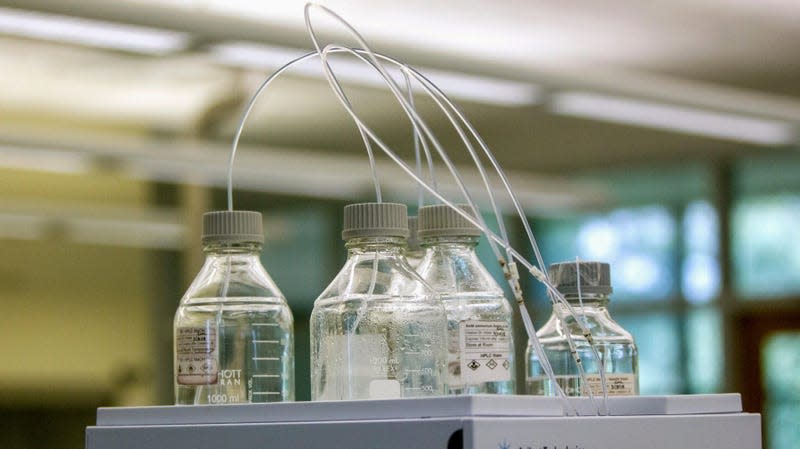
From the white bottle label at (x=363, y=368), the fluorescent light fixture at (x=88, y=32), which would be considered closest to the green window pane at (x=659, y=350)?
the fluorescent light fixture at (x=88, y=32)

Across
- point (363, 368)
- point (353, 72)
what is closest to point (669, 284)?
point (353, 72)

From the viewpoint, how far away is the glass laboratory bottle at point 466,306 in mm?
1032

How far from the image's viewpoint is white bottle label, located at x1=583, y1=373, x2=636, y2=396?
119 centimetres

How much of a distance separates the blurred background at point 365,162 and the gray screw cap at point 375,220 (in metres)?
2.65

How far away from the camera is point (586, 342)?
1.27 meters

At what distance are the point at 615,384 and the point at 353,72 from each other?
3.04 metres

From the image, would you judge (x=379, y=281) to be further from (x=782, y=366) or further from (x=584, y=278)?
(x=782, y=366)

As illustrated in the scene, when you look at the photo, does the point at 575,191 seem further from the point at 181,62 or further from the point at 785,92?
the point at 181,62

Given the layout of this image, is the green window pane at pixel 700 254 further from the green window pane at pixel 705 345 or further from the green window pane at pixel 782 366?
the green window pane at pixel 782 366

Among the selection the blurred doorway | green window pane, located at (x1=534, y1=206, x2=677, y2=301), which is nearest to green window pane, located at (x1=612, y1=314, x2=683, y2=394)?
green window pane, located at (x1=534, y1=206, x2=677, y2=301)

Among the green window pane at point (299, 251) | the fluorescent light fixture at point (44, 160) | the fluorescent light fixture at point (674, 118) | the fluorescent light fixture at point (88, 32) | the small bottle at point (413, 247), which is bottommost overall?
the small bottle at point (413, 247)

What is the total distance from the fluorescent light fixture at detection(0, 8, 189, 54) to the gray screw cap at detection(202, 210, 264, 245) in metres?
Answer: 2.83

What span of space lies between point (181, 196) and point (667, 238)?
235cm

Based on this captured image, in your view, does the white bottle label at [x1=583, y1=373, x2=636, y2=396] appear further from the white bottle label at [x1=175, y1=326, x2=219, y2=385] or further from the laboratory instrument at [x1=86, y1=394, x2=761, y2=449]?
the white bottle label at [x1=175, y1=326, x2=219, y2=385]
